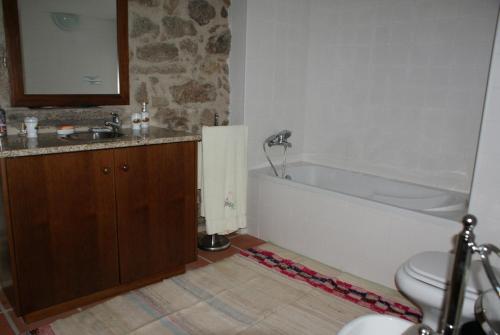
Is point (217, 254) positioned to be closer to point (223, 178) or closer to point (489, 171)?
point (223, 178)

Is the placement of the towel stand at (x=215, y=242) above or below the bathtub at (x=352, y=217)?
below

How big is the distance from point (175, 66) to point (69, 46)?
76 cm

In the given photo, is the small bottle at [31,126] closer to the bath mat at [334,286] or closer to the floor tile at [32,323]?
the floor tile at [32,323]

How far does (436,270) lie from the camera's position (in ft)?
5.85

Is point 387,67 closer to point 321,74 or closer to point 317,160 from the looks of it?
point 321,74

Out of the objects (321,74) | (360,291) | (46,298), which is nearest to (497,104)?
(360,291)

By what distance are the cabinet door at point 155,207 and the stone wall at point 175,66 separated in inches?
20.6

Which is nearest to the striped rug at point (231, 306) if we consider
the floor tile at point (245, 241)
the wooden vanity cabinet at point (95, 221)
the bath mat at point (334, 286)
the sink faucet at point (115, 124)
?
the bath mat at point (334, 286)

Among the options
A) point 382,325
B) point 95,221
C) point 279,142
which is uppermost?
point 279,142

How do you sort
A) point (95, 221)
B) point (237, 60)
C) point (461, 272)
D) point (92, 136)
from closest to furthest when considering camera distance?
point (461, 272) < point (95, 221) < point (92, 136) < point (237, 60)

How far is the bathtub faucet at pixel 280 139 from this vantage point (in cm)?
Answer: 327

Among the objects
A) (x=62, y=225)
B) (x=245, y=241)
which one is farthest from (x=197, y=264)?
(x=62, y=225)

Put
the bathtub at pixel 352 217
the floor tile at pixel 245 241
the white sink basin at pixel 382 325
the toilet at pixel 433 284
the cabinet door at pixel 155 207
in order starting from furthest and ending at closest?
the floor tile at pixel 245 241
the bathtub at pixel 352 217
the cabinet door at pixel 155 207
the toilet at pixel 433 284
the white sink basin at pixel 382 325

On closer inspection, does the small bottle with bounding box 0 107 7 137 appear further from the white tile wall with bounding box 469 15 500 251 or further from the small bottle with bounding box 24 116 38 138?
the white tile wall with bounding box 469 15 500 251
